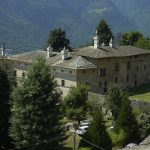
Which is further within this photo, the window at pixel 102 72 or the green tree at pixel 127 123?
the window at pixel 102 72

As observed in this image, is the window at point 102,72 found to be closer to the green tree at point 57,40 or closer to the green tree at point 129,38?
the green tree at point 57,40

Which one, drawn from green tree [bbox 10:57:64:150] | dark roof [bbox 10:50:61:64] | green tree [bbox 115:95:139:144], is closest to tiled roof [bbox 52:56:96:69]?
dark roof [bbox 10:50:61:64]

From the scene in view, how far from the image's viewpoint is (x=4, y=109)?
45031 millimetres

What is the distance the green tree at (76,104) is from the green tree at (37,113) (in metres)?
11.9

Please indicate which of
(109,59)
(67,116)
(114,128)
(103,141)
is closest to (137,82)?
(109,59)

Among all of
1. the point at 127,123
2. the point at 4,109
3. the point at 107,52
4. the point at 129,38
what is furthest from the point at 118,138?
the point at 129,38

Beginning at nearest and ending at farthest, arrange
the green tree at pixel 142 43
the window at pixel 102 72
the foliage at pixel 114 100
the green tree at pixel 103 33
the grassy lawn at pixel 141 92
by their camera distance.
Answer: the foliage at pixel 114 100, the grassy lawn at pixel 141 92, the window at pixel 102 72, the green tree at pixel 142 43, the green tree at pixel 103 33

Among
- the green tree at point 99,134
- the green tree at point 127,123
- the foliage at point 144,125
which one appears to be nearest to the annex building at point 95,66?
the foliage at point 144,125

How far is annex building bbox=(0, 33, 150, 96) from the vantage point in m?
69.7

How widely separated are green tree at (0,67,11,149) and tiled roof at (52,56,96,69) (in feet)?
77.7

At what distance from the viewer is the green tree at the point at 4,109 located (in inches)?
1752

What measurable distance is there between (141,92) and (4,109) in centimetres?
3385

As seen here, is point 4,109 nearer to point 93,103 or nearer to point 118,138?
point 118,138

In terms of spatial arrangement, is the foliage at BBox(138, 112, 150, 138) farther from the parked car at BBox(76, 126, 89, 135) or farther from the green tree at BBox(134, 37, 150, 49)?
the green tree at BBox(134, 37, 150, 49)
